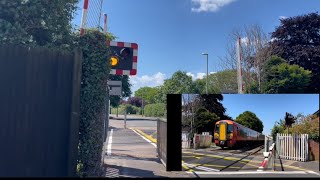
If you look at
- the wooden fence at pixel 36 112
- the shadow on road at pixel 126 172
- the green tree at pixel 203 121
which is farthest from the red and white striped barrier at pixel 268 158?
the wooden fence at pixel 36 112

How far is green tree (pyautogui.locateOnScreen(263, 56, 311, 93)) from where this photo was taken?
2095cm

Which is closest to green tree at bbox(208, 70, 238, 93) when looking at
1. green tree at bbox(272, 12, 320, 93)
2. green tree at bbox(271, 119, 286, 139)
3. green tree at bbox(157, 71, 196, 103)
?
green tree at bbox(157, 71, 196, 103)

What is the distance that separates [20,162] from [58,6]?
3.34m

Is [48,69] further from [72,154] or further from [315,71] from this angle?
[315,71]

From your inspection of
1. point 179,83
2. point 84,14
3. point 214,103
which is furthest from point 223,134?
point 179,83

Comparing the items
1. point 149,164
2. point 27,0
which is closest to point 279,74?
point 149,164

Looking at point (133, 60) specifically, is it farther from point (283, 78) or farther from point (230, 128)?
point (283, 78)

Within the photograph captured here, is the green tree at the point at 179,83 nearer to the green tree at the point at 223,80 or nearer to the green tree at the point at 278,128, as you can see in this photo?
the green tree at the point at 223,80

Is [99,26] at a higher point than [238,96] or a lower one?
higher

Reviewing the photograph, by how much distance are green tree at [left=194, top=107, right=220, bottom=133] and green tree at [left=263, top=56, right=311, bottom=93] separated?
631 inches

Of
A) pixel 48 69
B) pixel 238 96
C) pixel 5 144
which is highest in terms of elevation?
pixel 48 69

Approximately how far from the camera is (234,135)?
463 centimetres

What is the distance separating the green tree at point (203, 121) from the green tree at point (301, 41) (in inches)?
956

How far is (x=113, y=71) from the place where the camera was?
6.73 m
